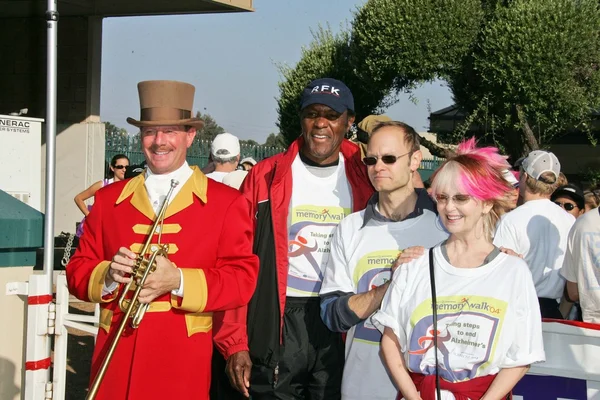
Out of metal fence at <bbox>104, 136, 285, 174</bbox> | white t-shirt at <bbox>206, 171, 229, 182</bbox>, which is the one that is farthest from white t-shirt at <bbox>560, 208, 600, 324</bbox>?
metal fence at <bbox>104, 136, 285, 174</bbox>

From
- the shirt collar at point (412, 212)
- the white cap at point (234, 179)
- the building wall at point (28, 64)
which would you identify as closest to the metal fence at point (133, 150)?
the building wall at point (28, 64)

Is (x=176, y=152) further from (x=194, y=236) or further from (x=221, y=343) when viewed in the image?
(x=221, y=343)

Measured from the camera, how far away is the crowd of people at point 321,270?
2.77 metres

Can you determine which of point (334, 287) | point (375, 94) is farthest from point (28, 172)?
point (375, 94)

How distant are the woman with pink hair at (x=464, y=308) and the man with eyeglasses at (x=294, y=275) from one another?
38.7 inches

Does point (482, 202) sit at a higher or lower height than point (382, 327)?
higher

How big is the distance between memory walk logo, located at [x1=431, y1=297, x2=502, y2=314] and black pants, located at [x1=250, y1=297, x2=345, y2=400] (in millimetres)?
1197

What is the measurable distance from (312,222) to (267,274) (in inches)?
14.3

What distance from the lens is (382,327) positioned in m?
3.05

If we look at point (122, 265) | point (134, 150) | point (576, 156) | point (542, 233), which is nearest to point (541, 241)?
point (542, 233)

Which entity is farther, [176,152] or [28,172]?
[28,172]

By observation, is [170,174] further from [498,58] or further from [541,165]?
[498,58]

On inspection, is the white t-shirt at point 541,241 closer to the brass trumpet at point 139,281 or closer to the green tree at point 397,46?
the brass trumpet at point 139,281

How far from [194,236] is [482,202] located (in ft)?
4.09
